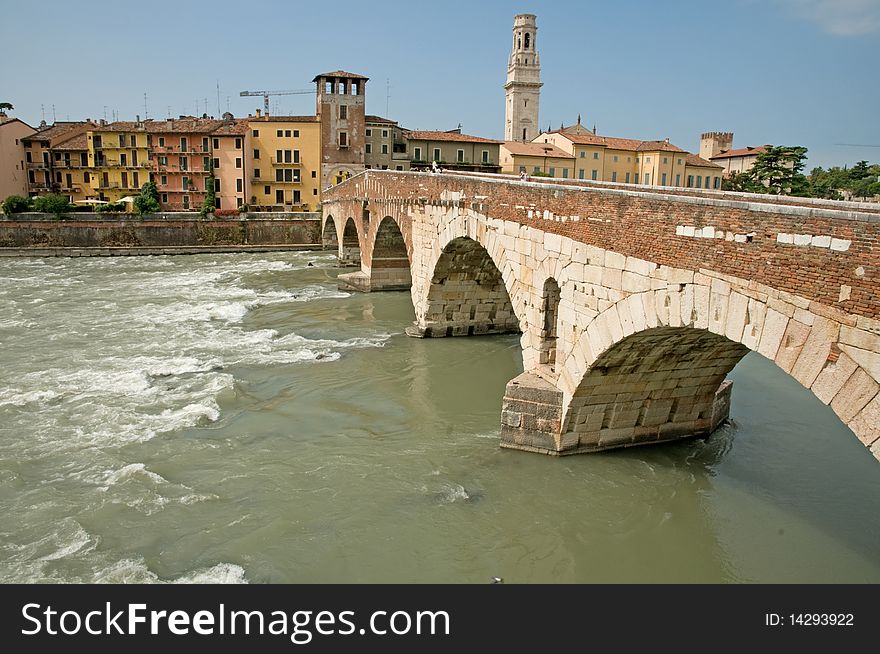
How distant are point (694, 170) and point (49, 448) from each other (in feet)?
177

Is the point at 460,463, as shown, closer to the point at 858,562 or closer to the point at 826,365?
the point at 858,562

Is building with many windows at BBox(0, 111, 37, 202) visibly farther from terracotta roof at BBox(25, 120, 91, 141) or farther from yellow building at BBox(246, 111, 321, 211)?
yellow building at BBox(246, 111, 321, 211)

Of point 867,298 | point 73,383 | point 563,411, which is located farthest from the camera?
point 73,383

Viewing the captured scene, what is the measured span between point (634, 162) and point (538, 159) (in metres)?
7.75

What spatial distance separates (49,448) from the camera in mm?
11648

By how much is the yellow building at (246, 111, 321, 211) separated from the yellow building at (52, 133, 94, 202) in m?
12.1

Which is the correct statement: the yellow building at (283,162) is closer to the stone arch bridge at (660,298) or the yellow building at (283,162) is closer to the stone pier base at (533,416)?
the stone arch bridge at (660,298)

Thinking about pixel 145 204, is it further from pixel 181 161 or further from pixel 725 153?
pixel 725 153

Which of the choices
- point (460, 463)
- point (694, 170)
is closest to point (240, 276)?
point (460, 463)

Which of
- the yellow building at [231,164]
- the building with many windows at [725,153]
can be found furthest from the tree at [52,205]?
the building with many windows at [725,153]

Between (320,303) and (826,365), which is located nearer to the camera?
(826,365)

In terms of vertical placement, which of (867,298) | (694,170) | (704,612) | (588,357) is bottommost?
(704,612)

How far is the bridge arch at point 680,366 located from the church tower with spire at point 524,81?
65921 millimetres

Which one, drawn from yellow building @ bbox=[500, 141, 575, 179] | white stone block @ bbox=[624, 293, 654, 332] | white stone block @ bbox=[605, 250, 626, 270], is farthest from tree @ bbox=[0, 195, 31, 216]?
white stone block @ bbox=[624, 293, 654, 332]
